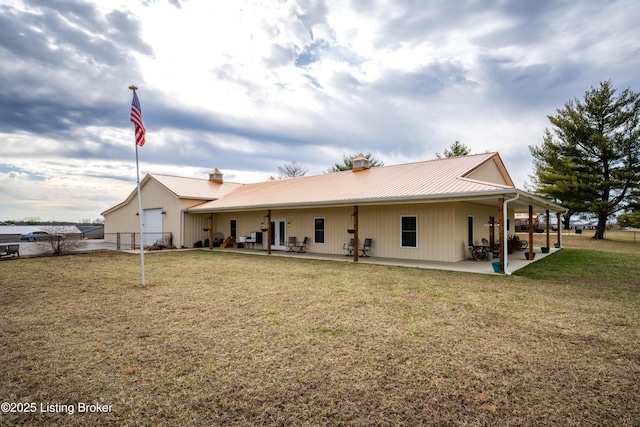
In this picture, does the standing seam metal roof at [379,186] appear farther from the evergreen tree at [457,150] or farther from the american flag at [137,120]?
the evergreen tree at [457,150]

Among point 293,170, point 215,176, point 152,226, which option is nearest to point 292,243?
point 152,226

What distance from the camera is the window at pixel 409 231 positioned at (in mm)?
12938

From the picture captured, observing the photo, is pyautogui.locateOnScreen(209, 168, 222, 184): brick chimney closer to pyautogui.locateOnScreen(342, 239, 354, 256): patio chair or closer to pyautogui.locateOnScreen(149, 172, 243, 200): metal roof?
pyautogui.locateOnScreen(149, 172, 243, 200): metal roof

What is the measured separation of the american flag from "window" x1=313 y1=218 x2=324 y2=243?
9180mm

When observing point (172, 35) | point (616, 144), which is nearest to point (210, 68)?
point (172, 35)

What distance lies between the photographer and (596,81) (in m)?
25.1

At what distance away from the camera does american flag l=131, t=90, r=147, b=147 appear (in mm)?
7855

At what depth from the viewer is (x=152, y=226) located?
21.0 m

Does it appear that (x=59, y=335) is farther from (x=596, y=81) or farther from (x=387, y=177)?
(x=596, y=81)

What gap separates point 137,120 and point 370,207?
30.2ft

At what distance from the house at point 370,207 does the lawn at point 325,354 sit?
4.44 m

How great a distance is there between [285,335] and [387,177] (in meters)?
11.8

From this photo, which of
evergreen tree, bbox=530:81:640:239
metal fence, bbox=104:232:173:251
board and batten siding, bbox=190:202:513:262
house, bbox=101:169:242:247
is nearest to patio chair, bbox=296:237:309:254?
board and batten siding, bbox=190:202:513:262

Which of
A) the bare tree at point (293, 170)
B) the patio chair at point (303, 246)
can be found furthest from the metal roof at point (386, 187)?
the bare tree at point (293, 170)
